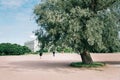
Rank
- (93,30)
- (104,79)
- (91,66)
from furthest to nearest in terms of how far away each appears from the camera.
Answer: (91,66) < (93,30) < (104,79)

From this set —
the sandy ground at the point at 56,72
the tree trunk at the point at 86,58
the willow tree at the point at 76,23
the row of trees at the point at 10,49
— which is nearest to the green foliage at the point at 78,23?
the willow tree at the point at 76,23

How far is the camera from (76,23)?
23.9 m

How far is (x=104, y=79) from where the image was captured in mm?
16391

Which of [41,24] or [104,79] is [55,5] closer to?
[41,24]

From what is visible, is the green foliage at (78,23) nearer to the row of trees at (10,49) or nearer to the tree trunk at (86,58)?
the tree trunk at (86,58)

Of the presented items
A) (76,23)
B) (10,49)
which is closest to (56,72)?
(76,23)

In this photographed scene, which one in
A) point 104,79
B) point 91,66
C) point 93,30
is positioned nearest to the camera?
point 104,79

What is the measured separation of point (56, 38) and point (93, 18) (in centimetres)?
366

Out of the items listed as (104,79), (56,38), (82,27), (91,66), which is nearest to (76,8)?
(82,27)

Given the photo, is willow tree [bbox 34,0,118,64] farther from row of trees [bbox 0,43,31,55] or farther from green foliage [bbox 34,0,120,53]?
row of trees [bbox 0,43,31,55]

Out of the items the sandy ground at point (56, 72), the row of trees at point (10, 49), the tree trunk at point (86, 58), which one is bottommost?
the sandy ground at point (56, 72)

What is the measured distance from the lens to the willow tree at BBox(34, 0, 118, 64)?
940 inches

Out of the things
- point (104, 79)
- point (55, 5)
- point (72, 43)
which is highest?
point (55, 5)

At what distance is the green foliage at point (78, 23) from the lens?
2391cm
